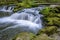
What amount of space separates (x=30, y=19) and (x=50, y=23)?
204 centimetres

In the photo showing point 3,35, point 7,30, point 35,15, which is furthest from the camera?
point 35,15

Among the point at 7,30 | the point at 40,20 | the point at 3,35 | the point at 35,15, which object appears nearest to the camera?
the point at 3,35

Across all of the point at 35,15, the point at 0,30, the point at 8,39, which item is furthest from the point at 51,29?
the point at 35,15

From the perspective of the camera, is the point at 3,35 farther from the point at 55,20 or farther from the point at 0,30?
the point at 55,20

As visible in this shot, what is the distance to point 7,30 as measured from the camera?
8211mm

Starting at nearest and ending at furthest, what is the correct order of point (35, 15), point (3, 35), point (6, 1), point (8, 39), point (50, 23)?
point (8, 39) → point (3, 35) → point (50, 23) → point (35, 15) → point (6, 1)

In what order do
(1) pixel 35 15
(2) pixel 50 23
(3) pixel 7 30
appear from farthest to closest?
(1) pixel 35 15
(2) pixel 50 23
(3) pixel 7 30

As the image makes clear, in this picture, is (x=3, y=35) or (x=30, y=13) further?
(x=30, y=13)

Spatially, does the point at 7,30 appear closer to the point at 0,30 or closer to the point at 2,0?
the point at 0,30

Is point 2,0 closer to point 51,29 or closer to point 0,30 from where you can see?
point 0,30

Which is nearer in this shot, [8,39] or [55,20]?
[8,39]

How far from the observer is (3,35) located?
24.3 feet

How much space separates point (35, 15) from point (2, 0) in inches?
319

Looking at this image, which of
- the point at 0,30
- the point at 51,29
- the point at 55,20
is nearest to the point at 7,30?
the point at 0,30
